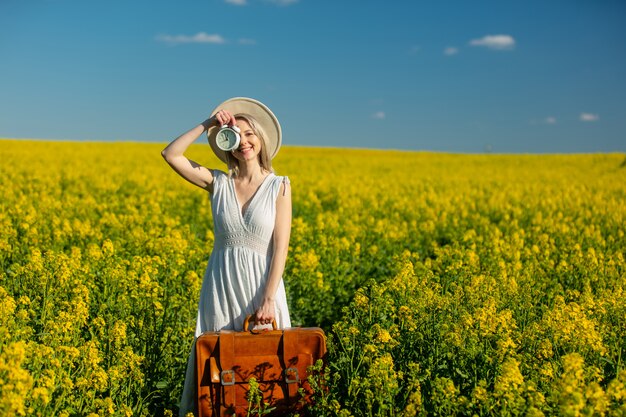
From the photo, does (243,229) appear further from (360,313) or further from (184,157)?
(360,313)

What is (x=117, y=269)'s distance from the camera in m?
6.03

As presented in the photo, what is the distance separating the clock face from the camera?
4.16 metres

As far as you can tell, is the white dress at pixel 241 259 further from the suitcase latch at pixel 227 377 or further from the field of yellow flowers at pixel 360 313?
the field of yellow flowers at pixel 360 313

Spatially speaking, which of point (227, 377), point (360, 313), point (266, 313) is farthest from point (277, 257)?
point (360, 313)

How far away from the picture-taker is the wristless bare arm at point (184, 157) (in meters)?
4.32

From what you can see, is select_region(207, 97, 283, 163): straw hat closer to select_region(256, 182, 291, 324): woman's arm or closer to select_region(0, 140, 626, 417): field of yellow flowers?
select_region(256, 182, 291, 324): woman's arm

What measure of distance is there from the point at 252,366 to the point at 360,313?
73.7 inches

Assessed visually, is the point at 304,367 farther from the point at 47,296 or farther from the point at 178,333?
the point at 47,296

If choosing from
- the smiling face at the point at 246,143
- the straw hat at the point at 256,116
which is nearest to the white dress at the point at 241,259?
the smiling face at the point at 246,143

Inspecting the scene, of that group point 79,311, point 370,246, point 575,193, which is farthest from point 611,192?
point 79,311

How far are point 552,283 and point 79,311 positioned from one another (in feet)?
16.3

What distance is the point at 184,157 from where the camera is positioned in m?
4.39

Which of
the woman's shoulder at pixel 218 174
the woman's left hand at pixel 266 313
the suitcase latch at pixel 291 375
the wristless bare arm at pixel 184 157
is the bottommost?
the suitcase latch at pixel 291 375

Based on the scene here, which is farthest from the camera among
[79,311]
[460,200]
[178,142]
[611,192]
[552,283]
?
[611,192]
